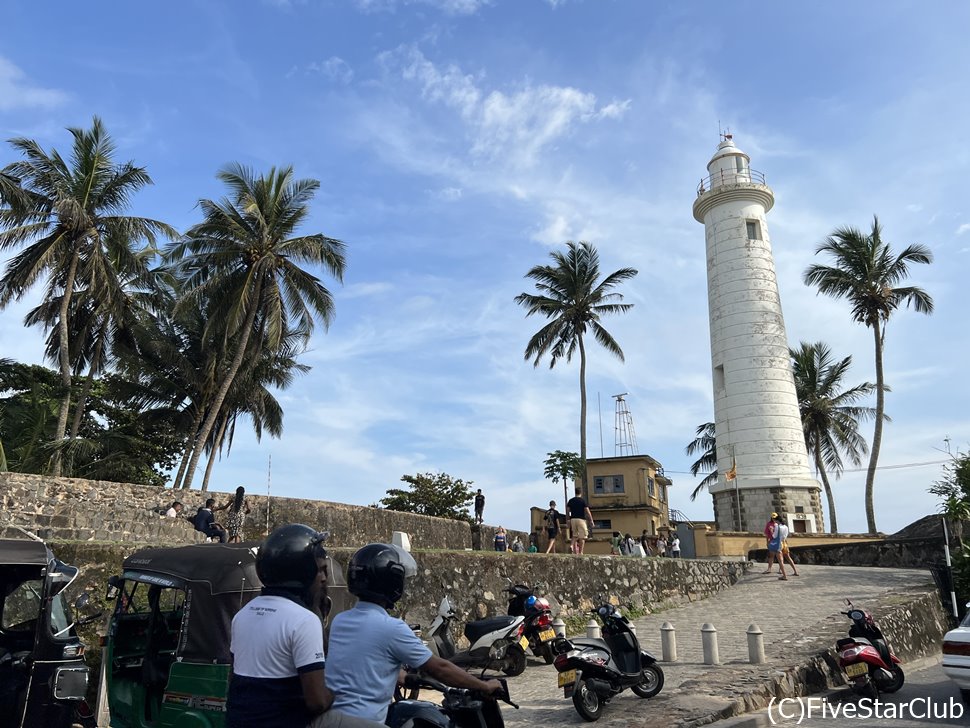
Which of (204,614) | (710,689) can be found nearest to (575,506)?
(710,689)

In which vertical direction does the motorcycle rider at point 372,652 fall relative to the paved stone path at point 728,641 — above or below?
above

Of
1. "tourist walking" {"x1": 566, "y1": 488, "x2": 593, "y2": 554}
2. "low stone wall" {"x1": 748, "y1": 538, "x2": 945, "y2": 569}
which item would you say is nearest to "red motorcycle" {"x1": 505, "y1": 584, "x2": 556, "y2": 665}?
"tourist walking" {"x1": 566, "y1": 488, "x2": 593, "y2": 554}

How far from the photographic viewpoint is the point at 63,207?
2275 centimetres

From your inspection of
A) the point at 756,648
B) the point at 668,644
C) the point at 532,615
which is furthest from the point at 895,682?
the point at 532,615

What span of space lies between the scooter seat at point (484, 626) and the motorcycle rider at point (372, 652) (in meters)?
6.84

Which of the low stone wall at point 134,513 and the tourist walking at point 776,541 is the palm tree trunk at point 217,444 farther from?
the tourist walking at point 776,541

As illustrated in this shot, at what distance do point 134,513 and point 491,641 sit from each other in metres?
10.3

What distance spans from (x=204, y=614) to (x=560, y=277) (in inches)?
1223

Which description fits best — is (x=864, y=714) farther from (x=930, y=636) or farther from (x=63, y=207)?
(x=63, y=207)

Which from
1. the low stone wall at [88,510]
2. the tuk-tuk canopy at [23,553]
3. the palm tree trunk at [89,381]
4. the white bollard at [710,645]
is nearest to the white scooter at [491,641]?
the white bollard at [710,645]

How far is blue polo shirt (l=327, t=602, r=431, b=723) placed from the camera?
319 cm

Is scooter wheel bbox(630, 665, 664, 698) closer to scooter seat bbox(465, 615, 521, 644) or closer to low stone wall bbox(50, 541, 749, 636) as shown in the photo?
scooter seat bbox(465, 615, 521, 644)

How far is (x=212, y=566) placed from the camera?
19.7 ft

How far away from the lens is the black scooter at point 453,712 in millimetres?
3529
